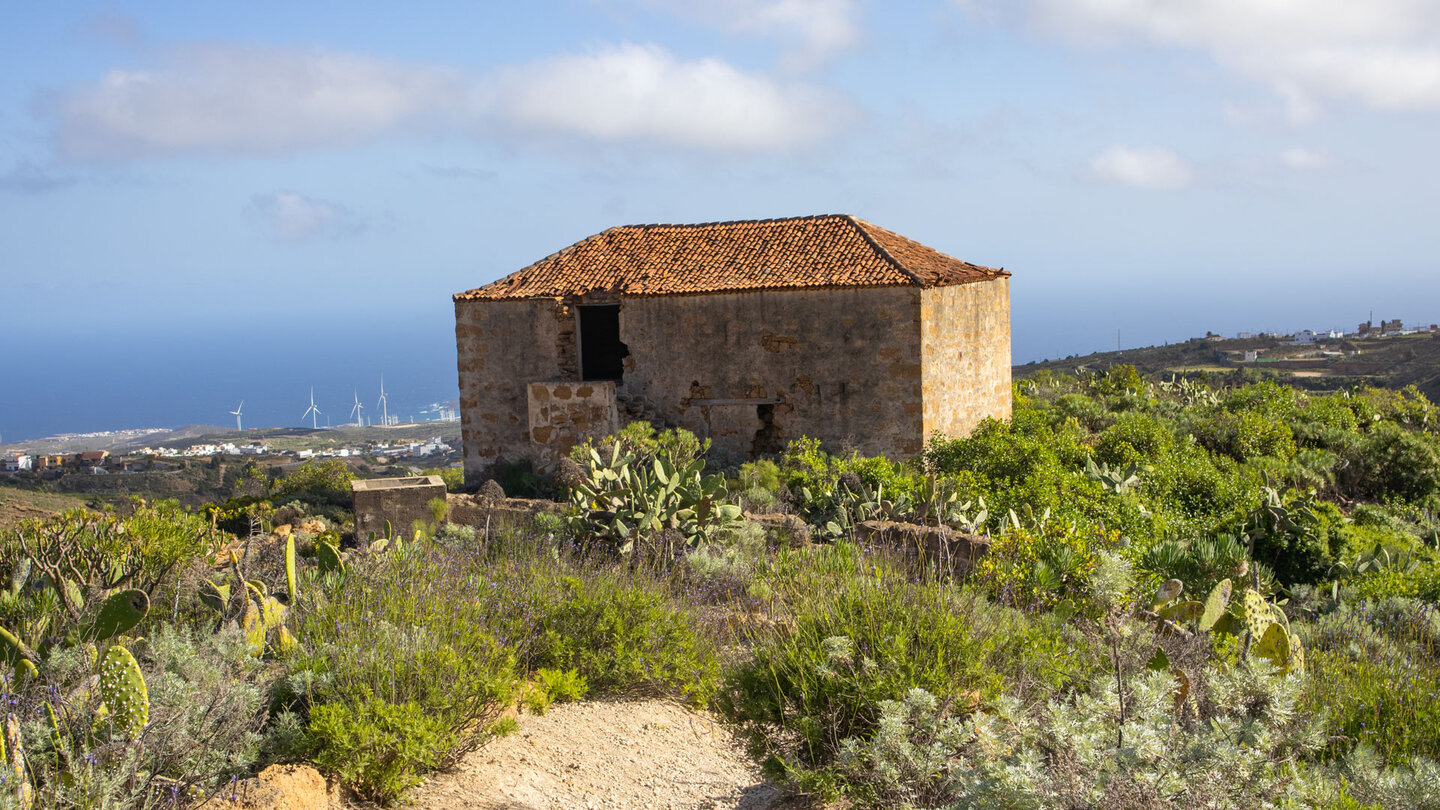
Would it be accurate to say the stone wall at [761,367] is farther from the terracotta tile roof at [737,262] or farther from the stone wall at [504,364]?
the terracotta tile roof at [737,262]

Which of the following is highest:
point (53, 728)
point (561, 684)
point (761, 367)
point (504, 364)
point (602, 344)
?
point (602, 344)

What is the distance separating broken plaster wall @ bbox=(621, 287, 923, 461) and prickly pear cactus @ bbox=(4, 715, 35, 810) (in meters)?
13.1

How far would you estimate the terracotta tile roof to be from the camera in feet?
54.5

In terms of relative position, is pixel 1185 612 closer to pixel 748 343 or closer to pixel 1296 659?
pixel 1296 659

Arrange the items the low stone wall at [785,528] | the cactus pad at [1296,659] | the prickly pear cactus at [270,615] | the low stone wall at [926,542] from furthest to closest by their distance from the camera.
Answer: the low stone wall at [785,528]
the low stone wall at [926,542]
the prickly pear cactus at [270,615]
the cactus pad at [1296,659]

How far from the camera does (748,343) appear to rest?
55.1ft

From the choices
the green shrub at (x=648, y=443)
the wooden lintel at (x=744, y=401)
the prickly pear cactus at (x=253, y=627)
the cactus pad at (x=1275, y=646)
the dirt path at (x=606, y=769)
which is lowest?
the dirt path at (x=606, y=769)

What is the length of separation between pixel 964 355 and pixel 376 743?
45.4 ft

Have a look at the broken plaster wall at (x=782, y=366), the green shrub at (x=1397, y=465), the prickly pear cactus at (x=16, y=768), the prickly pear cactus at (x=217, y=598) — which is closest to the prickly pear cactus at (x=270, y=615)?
the prickly pear cactus at (x=217, y=598)

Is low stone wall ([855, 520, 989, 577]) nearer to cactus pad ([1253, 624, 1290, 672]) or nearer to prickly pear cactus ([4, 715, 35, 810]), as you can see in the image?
cactus pad ([1253, 624, 1290, 672])

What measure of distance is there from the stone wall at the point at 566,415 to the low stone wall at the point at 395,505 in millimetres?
5637

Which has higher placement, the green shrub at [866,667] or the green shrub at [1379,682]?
the green shrub at [866,667]

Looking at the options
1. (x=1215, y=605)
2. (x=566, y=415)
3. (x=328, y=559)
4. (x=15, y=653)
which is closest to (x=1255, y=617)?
(x=1215, y=605)

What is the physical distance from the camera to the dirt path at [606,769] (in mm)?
5055
